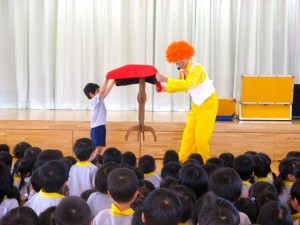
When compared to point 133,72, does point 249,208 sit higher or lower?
lower

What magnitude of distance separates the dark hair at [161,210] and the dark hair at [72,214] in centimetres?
26

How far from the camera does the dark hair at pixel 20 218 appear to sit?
1.90 metres

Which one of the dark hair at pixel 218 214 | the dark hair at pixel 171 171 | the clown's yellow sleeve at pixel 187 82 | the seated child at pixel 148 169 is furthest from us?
the clown's yellow sleeve at pixel 187 82

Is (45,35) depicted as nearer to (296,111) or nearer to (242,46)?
(242,46)

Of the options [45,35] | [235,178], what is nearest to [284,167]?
[235,178]

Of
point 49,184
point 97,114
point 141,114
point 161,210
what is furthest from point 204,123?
point 161,210

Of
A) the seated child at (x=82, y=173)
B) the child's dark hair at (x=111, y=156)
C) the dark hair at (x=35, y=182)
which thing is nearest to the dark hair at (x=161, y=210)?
the dark hair at (x=35, y=182)

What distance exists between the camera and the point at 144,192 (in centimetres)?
259

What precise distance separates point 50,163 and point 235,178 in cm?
112

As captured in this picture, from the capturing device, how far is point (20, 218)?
1932mm

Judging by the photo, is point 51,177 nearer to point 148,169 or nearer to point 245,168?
point 148,169

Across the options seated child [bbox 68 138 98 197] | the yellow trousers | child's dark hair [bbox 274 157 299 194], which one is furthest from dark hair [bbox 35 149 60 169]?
the yellow trousers

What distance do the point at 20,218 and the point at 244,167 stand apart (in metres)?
1.78

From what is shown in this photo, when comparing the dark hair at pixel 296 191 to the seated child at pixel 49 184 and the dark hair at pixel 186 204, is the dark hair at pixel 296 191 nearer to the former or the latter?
the dark hair at pixel 186 204
